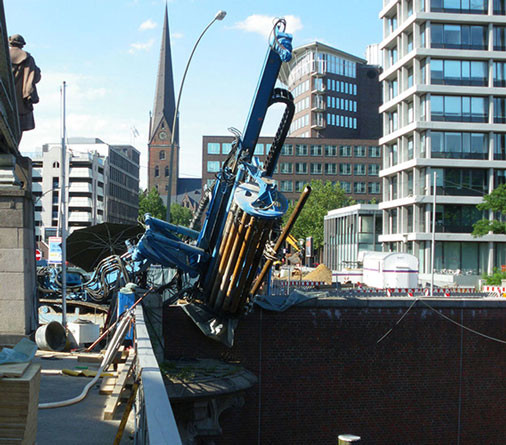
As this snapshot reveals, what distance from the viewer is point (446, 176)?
52.8 meters

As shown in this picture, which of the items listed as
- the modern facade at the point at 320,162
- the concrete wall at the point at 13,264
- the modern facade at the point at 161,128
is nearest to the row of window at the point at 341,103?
the modern facade at the point at 320,162

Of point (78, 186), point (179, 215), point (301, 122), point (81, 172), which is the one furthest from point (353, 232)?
point (179, 215)

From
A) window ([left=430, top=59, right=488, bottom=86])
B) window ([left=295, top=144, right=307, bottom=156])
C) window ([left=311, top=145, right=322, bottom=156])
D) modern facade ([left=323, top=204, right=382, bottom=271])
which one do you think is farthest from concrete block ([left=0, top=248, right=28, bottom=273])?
window ([left=311, top=145, right=322, bottom=156])

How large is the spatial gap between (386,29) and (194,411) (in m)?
53.4

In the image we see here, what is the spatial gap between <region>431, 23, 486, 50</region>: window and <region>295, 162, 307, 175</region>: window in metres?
54.1

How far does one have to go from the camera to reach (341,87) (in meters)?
115

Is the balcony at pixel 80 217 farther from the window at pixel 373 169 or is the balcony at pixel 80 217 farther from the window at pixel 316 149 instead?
the window at pixel 373 169

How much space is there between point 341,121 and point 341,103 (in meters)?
3.08

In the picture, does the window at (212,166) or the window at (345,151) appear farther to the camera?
the window at (345,151)

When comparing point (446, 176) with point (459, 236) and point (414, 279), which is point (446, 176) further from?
point (414, 279)

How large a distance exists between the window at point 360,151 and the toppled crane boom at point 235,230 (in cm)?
9238

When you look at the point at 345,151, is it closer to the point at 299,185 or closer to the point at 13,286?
the point at 299,185

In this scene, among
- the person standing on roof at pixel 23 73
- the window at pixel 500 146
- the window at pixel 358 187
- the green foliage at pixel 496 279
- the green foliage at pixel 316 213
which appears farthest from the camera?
the window at pixel 358 187

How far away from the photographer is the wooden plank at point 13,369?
13.0 ft
